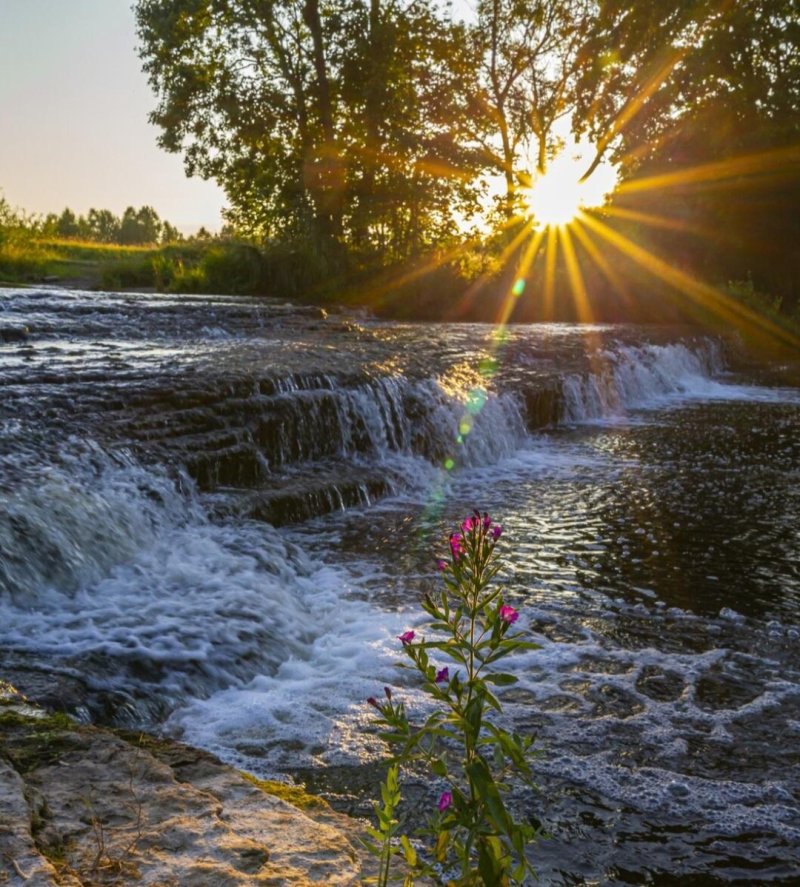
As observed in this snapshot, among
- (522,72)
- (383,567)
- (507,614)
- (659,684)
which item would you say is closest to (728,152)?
(522,72)

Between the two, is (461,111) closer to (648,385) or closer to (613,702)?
(648,385)

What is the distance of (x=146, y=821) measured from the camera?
8.22ft

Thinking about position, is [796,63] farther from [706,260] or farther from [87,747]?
[87,747]

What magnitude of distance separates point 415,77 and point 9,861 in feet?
95.9

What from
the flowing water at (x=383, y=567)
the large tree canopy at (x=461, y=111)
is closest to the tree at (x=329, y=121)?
the large tree canopy at (x=461, y=111)

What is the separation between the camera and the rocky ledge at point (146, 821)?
225cm

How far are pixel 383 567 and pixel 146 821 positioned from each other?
392cm

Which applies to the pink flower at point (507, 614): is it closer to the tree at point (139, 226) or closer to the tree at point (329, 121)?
the tree at point (329, 121)

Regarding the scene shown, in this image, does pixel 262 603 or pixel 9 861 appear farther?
pixel 262 603

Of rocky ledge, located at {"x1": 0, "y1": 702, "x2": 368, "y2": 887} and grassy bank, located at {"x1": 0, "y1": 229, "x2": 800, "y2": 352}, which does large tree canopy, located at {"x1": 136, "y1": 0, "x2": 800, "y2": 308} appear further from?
rocky ledge, located at {"x1": 0, "y1": 702, "x2": 368, "y2": 887}

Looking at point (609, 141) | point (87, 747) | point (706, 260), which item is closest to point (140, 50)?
point (609, 141)

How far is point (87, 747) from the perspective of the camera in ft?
9.80

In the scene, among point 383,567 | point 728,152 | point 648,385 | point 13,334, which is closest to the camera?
point 383,567

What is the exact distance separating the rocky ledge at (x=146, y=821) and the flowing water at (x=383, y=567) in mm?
693
